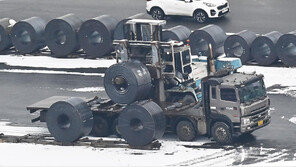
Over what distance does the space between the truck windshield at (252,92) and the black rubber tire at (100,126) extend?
17.9 ft

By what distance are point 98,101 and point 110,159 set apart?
13.6ft

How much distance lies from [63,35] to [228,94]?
17.9 meters

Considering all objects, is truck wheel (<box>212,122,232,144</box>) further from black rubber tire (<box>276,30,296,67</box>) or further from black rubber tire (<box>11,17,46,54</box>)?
black rubber tire (<box>11,17,46,54</box>)

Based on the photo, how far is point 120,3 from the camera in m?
63.5

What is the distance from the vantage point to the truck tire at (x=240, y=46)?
49688mm

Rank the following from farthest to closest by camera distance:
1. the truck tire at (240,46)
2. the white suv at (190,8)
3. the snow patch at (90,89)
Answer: the white suv at (190,8)
the truck tire at (240,46)
the snow patch at (90,89)

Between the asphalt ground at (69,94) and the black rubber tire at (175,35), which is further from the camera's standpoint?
the black rubber tire at (175,35)

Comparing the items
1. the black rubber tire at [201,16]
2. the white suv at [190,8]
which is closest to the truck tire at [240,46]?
the white suv at [190,8]

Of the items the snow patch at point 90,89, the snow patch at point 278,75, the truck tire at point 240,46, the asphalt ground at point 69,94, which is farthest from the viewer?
the truck tire at point 240,46

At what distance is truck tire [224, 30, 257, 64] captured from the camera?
163 feet

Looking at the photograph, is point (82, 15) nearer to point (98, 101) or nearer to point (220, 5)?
point (220, 5)

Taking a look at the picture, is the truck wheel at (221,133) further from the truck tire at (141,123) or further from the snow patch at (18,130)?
the snow patch at (18,130)

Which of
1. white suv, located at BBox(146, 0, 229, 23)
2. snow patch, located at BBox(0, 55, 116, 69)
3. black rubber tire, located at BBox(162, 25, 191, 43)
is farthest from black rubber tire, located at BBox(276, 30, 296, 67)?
white suv, located at BBox(146, 0, 229, 23)

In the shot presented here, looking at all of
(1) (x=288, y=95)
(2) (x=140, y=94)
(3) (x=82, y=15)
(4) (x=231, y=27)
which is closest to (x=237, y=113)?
(2) (x=140, y=94)
